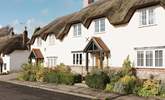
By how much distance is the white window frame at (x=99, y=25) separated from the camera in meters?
31.6

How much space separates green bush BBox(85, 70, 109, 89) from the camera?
84.4 feet

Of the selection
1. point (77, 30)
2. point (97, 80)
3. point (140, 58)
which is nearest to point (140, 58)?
point (140, 58)

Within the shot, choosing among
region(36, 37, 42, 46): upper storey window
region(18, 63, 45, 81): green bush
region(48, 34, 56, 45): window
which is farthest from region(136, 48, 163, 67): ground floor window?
region(36, 37, 42, 46): upper storey window

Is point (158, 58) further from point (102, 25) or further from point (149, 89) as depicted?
point (102, 25)

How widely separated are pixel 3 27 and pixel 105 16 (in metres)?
66.5

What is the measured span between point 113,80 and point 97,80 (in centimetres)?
124

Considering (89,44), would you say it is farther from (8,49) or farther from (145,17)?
(8,49)

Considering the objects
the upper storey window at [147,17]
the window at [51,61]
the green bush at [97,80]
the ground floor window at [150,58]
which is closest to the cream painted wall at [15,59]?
the window at [51,61]

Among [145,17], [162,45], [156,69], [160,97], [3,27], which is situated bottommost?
[160,97]

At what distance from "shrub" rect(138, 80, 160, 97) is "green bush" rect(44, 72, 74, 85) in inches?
368

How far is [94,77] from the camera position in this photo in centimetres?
2644

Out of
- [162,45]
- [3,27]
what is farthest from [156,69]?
[3,27]

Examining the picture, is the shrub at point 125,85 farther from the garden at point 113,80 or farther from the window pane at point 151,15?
the window pane at point 151,15

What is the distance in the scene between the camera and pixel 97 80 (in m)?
26.0
